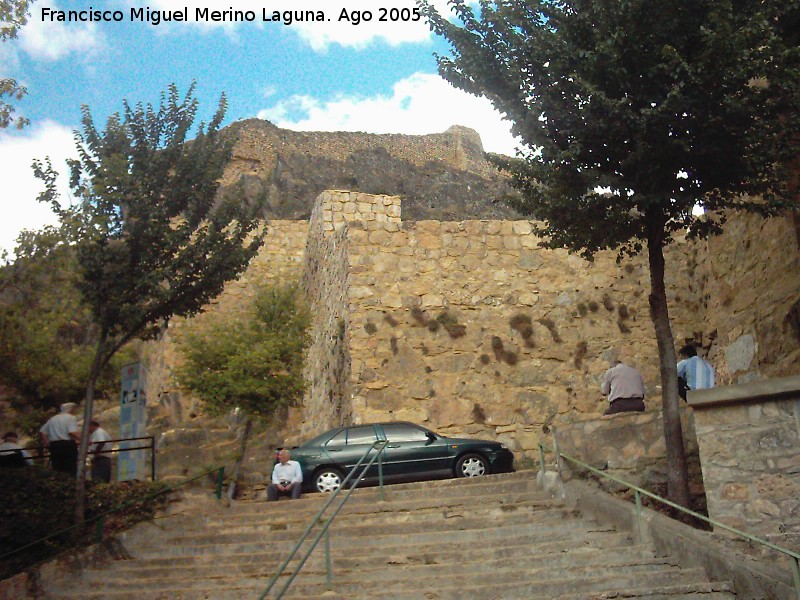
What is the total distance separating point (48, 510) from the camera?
10.6m

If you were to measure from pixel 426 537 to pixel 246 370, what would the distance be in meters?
8.01

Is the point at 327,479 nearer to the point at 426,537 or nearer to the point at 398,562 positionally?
the point at 426,537

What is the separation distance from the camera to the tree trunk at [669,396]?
9.33m

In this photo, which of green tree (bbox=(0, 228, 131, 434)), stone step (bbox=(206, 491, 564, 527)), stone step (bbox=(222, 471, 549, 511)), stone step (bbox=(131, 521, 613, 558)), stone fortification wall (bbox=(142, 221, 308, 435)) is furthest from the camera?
stone fortification wall (bbox=(142, 221, 308, 435))

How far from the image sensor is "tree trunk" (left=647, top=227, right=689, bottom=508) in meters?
9.33

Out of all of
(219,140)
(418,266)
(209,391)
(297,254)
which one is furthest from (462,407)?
(297,254)

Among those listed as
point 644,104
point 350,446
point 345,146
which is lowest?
point 350,446

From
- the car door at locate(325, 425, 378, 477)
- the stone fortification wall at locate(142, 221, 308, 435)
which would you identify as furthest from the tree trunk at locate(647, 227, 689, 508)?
the stone fortification wall at locate(142, 221, 308, 435)

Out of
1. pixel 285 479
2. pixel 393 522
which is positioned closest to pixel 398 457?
pixel 285 479

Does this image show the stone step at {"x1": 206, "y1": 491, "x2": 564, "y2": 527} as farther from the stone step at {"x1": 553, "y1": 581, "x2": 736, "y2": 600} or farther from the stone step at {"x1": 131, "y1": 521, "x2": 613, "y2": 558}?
the stone step at {"x1": 553, "y1": 581, "x2": 736, "y2": 600}

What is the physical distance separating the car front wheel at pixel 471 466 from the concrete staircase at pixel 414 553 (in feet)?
3.42

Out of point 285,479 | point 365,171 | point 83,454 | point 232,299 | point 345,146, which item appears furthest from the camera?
point 345,146

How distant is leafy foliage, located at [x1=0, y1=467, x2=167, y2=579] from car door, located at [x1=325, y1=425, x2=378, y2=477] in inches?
97.6

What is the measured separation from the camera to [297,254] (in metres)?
25.9
